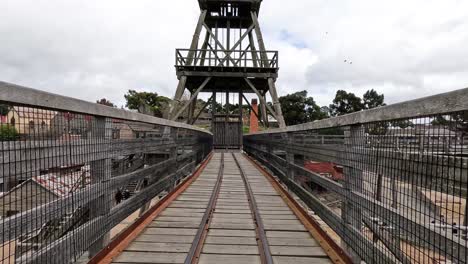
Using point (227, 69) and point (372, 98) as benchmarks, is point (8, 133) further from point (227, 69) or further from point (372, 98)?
point (372, 98)

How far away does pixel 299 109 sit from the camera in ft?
150

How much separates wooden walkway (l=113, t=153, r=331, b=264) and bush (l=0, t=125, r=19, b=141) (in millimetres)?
1631

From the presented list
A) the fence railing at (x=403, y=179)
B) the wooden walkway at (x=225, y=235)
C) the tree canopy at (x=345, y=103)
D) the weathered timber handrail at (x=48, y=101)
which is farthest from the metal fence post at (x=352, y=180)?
the tree canopy at (x=345, y=103)

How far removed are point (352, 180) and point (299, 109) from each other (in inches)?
1720

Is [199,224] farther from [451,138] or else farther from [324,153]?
[451,138]

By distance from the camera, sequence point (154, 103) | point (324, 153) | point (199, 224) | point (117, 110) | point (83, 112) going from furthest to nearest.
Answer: point (154, 103) → point (199, 224) → point (324, 153) → point (117, 110) → point (83, 112)

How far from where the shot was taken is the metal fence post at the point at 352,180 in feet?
9.23

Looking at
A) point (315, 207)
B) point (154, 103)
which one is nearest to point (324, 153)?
point (315, 207)

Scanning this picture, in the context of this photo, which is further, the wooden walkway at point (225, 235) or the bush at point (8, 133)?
the wooden walkway at point (225, 235)

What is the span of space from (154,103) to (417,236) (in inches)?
2193

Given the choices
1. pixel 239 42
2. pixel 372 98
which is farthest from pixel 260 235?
pixel 372 98

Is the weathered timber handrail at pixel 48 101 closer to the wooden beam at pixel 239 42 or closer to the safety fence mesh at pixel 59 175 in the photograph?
the safety fence mesh at pixel 59 175

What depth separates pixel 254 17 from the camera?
1983 cm

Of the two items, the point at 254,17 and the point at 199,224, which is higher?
the point at 254,17
